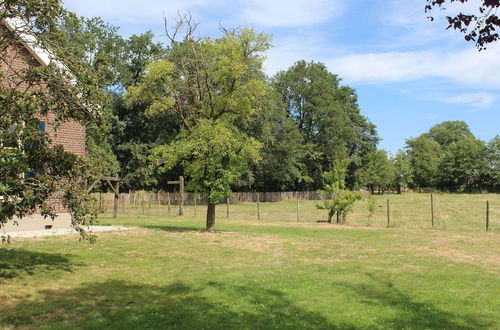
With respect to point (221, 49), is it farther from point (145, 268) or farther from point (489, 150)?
point (489, 150)

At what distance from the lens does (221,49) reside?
18.8m

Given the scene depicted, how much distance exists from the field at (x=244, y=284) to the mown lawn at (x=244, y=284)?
2 cm

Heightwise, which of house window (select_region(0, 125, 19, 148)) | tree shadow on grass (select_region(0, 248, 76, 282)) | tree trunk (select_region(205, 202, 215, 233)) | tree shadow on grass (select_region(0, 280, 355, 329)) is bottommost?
tree shadow on grass (select_region(0, 280, 355, 329))

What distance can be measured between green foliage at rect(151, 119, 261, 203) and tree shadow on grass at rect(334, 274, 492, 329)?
961 centimetres

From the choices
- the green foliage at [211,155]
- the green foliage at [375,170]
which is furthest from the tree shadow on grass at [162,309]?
the green foliage at [375,170]

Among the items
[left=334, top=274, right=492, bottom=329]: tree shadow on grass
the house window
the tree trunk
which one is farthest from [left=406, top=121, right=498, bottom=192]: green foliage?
the house window

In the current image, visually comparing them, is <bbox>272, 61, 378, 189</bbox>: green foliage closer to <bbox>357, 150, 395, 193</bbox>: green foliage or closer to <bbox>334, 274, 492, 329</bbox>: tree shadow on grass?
<bbox>357, 150, 395, 193</bbox>: green foliage

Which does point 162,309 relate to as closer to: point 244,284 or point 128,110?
point 244,284

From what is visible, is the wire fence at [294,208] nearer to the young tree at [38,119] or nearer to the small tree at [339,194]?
the small tree at [339,194]

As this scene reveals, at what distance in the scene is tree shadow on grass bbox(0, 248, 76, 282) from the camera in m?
9.86

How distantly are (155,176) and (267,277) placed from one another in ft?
156

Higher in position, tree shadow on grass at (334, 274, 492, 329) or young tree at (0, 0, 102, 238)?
young tree at (0, 0, 102, 238)

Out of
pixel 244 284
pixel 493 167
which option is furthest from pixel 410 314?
pixel 493 167

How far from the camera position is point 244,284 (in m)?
9.53
